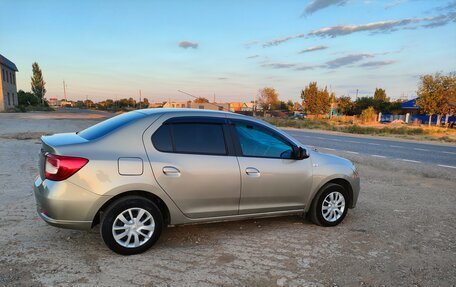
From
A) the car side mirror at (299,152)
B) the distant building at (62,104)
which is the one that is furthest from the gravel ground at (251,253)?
the distant building at (62,104)

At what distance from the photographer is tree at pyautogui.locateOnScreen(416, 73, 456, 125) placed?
4266 cm

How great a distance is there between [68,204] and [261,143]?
242cm

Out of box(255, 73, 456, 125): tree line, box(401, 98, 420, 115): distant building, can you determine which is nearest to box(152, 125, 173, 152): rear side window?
box(255, 73, 456, 125): tree line

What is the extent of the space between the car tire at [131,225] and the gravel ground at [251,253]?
0.43ft

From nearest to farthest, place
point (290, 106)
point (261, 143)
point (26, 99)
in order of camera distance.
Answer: point (261, 143), point (26, 99), point (290, 106)

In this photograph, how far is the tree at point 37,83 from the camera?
264 feet

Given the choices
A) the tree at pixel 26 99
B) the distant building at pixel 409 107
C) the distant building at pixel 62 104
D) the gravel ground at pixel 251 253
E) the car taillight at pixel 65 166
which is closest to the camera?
the gravel ground at pixel 251 253

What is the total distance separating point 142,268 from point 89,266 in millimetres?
547

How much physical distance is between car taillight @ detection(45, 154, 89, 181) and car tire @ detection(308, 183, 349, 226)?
313 centimetres

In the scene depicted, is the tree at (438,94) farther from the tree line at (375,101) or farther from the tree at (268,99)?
the tree at (268,99)

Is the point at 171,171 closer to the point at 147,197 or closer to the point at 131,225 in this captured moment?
the point at 147,197

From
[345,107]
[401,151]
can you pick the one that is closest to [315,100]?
[345,107]

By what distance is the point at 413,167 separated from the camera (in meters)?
10.5

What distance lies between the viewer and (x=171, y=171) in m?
3.72
